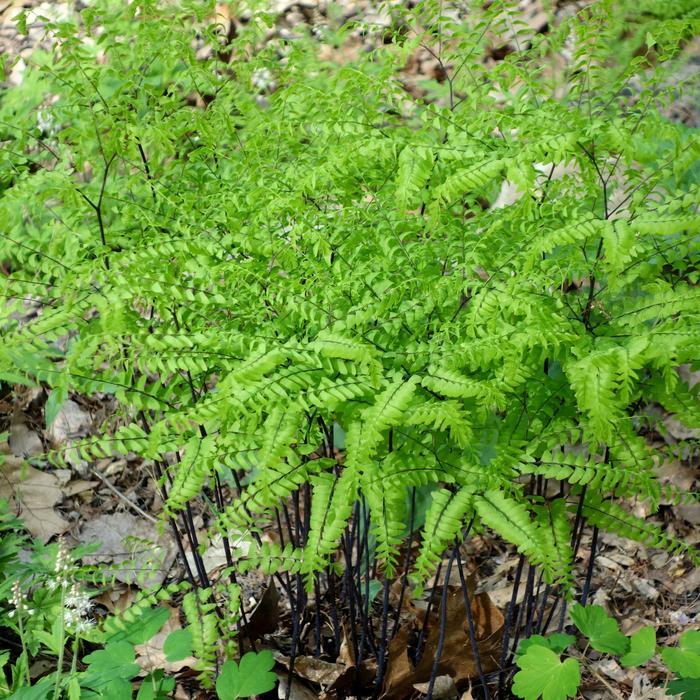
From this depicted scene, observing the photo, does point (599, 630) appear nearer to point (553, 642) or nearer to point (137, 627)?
point (553, 642)

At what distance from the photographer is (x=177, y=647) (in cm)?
202

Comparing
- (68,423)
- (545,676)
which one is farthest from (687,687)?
(68,423)

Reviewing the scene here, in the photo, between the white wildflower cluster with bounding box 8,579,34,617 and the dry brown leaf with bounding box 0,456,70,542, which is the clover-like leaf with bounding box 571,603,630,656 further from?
the dry brown leaf with bounding box 0,456,70,542

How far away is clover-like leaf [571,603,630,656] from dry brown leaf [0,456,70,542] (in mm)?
2070

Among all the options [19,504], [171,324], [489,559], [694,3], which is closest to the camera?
[171,324]

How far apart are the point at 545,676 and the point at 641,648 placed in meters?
0.26

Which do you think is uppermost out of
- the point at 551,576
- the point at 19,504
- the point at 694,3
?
the point at 694,3

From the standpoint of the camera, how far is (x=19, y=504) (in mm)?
3158

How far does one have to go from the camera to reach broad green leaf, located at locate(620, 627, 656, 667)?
1911mm

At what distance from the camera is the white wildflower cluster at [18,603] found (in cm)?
204

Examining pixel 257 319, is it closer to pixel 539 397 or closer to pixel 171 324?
pixel 171 324

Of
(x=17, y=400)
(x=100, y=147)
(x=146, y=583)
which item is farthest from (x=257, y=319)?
(x=17, y=400)

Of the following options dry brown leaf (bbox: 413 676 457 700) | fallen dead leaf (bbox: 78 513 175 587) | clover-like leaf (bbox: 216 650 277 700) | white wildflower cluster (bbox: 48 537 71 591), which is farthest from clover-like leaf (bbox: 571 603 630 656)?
fallen dead leaf (bbox: 78 513 175 587)

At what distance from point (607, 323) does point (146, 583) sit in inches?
80.1
